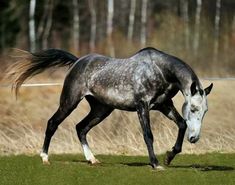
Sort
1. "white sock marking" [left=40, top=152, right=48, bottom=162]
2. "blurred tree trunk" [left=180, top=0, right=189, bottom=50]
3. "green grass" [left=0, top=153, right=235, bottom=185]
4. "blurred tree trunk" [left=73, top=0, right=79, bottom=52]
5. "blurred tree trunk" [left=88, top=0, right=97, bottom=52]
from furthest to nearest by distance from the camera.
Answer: "blurred tree trunk" [left=73, top=0, right=79, bottom=52], "blurred tree trunk" [left=88, top=0, right=97, bottom=52], "blurred tree trunk" [left=180, top=0, right=189, bottom=50], "white sock marking" [left=40, top=152, right=48, bottom=162], "green grass" [left=0, top=153, right=235, bottom=185]

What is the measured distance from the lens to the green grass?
11.0m

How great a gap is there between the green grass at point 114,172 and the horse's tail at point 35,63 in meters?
1.31

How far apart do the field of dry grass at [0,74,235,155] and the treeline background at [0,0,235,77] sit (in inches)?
239

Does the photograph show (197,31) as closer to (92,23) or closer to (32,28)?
(32,28)

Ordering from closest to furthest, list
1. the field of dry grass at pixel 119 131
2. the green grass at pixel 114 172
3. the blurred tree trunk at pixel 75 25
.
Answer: the green grass at pixel 114 172 < the field of dry grass at pixel 119 131 < the blurred tree trunk at pixel 75 25

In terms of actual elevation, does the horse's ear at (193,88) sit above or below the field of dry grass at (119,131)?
above

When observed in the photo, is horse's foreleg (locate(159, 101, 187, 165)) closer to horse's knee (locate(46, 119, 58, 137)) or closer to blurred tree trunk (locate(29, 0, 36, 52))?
horse's knee (locate(46, 119, 58, 137))

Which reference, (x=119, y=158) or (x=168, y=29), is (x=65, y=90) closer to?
(x=119, y=158)

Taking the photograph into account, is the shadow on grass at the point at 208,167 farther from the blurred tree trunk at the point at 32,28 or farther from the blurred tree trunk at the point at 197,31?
the blurred tree trunk at the point at 32,28

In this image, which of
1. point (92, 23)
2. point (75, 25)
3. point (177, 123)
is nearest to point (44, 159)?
point (177, 123)

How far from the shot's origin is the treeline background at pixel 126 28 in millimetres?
31337

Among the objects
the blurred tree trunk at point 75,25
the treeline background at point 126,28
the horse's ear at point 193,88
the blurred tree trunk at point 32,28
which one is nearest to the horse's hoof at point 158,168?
the horse's ear at point 193,88

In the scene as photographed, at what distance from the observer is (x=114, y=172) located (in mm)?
11594

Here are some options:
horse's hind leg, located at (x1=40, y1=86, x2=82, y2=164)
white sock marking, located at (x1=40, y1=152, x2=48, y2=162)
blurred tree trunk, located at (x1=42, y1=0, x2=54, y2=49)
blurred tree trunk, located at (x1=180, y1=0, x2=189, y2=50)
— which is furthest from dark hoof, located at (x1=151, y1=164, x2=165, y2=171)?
blurred tree trunk, located at (x1=42, y1=0, x2=54, y2=49)
